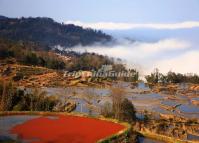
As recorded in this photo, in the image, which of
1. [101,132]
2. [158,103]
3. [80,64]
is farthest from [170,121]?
[80,64]

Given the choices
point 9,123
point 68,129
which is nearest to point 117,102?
point 68,129

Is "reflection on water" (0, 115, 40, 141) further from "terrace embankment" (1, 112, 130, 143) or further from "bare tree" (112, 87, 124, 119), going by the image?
"bare tree" (112, 87, 124, 119)

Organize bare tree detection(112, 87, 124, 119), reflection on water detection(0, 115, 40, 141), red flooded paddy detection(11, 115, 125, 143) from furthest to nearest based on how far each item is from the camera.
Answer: bare tree detection(112, 87, 124, 119)
red flooded paddy detection(11, 115, 125, 143)
reflection on water detection(0, 115, 40, 141)

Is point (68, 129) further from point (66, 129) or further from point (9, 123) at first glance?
point (9, 123)

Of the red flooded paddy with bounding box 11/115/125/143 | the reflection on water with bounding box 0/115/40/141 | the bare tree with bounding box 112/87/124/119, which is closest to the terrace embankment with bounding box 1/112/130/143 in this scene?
the red flooded paddy with bounding box 11/115/125/143

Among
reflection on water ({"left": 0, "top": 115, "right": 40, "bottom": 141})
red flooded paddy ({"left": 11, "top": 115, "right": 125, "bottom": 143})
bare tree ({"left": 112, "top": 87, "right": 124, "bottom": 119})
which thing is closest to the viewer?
reflection on water ({"left": 0, "top": 115, "right": 40, "bottom": 141})

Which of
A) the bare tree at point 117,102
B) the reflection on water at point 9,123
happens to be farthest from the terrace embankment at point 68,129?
the bare tree at point 117,102

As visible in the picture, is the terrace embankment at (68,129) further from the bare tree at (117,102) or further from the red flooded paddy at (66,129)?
the bare tree at (117,102)

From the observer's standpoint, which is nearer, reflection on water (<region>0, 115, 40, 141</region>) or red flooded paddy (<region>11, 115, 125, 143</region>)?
reflection on water (<region>0, 115, 40, 141</region>)

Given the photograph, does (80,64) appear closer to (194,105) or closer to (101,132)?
(194,105)
